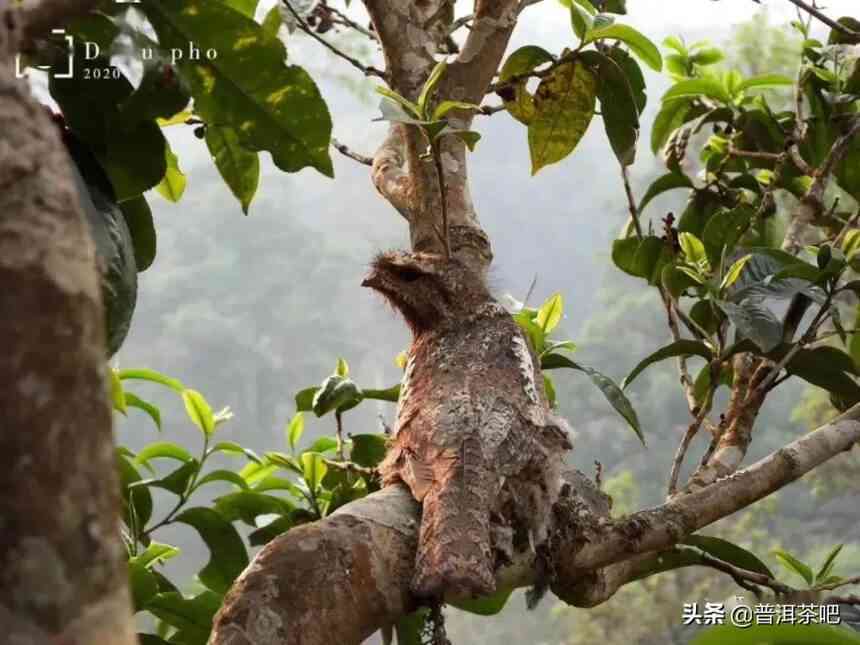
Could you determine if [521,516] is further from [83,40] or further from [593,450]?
[593,450]

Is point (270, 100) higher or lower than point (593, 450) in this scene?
lower

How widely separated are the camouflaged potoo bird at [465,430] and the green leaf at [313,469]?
30 cm

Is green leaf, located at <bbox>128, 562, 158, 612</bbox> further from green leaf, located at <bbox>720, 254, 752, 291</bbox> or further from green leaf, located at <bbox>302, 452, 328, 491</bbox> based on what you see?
green leaf, located at <bbox>720, 254, 752, 291</bbox>

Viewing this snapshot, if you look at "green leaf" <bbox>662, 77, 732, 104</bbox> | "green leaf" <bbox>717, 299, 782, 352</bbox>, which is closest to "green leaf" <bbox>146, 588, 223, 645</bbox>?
"green leaf" <bbox>717, 299, 782, 352</bbox>

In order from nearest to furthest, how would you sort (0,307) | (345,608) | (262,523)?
(0,307), (345,608), (262,523)

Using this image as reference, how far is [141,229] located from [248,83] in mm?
166

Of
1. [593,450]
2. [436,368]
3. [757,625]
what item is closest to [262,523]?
[436,368]

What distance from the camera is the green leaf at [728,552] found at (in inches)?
38.6

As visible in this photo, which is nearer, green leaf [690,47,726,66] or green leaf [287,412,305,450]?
green leaf [287,412,305,450]

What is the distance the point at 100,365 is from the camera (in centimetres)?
28

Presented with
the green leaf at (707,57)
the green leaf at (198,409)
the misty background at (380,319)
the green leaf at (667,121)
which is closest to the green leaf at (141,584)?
the green leaf at (198,409)

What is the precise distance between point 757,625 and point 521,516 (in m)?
0.43

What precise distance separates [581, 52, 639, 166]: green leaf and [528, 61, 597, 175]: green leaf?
12mm

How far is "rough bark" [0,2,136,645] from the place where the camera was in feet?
0.87
